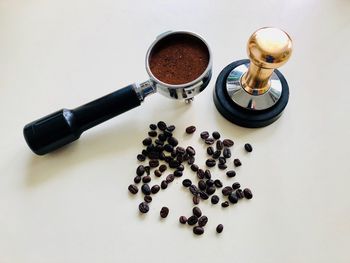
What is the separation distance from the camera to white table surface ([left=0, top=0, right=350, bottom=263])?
2.14ft

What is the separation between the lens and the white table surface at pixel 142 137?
25.7 inches

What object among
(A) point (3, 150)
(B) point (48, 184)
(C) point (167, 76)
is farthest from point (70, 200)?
(C) point (167, 76)

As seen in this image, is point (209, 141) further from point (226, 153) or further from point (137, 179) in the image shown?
point (137, 179)

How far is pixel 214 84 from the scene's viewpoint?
Result: 0.76 metres

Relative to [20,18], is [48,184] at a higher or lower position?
lower

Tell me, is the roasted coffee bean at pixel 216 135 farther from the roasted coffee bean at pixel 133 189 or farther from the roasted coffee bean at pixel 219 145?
the roasted coffee bean at pixel 133 189

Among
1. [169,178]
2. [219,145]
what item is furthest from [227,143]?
[169,178]

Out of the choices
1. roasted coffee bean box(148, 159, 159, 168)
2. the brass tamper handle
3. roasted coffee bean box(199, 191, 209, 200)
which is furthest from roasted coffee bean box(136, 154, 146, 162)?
the brass tamper handle

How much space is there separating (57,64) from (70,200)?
0.26 meters

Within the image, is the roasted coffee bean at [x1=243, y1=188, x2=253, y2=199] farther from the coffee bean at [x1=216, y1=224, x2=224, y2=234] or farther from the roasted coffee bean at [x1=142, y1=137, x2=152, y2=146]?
the roasted coffee bean at [x1=142, y1=137, x2=152, y2=146]

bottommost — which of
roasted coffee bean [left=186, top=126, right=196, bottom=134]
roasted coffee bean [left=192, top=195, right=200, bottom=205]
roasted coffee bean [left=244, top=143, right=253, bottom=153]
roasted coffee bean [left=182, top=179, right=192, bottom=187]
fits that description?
roasted coffee bean [left=192, top=195, right=200, bottom=205]

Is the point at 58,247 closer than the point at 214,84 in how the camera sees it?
Yes

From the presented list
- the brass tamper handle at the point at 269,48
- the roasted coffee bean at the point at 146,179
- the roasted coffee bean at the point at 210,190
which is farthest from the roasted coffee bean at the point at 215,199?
the brass tamper handle at the point at 269,48

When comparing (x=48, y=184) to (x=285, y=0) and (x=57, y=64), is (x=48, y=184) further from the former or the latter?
(x=285, y=0)
